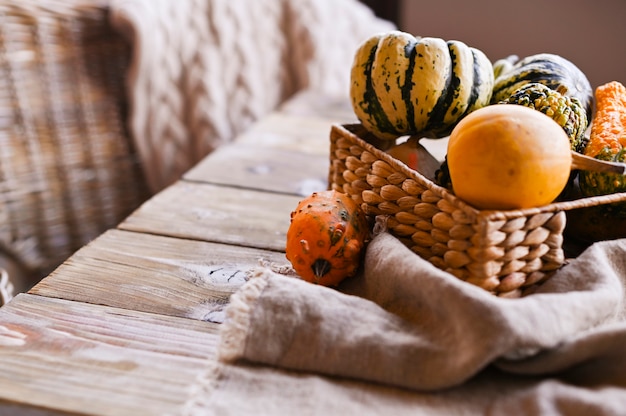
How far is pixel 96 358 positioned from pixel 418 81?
483 mm

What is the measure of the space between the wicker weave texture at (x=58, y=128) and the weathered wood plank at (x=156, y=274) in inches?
26.7

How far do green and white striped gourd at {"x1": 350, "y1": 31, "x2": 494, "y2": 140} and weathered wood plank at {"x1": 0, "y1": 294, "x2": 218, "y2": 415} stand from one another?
1.16ft

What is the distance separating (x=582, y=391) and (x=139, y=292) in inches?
19.1

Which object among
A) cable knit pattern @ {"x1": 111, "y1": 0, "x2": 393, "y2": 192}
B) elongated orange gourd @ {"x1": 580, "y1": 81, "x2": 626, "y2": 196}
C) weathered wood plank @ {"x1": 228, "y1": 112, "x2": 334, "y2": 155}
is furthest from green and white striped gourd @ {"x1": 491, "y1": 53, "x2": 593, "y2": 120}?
cable knit pattern @ {"x1": 111, "y1": 0, "x2": 393, "y2": 192}

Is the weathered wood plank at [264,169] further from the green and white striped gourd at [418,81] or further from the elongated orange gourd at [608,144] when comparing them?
the elongated orange gourd at [608,144]

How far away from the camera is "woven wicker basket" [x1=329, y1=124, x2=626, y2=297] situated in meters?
0.60

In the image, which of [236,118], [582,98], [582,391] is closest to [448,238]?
[582,391]

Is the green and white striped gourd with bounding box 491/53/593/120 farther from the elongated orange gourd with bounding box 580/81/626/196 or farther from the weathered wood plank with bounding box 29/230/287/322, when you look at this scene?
the weathered wood plank with bounding box 29/230/287/322

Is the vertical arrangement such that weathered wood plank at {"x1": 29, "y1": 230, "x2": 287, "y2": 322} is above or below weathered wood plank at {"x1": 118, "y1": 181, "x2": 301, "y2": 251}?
above

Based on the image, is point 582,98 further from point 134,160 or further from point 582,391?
point 134,160

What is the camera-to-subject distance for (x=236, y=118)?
1.64m

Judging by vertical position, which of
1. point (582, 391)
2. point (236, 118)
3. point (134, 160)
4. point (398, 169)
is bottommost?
point (134, 160)

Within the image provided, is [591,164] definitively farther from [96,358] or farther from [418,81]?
[96,358]

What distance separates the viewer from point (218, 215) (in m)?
0.95
